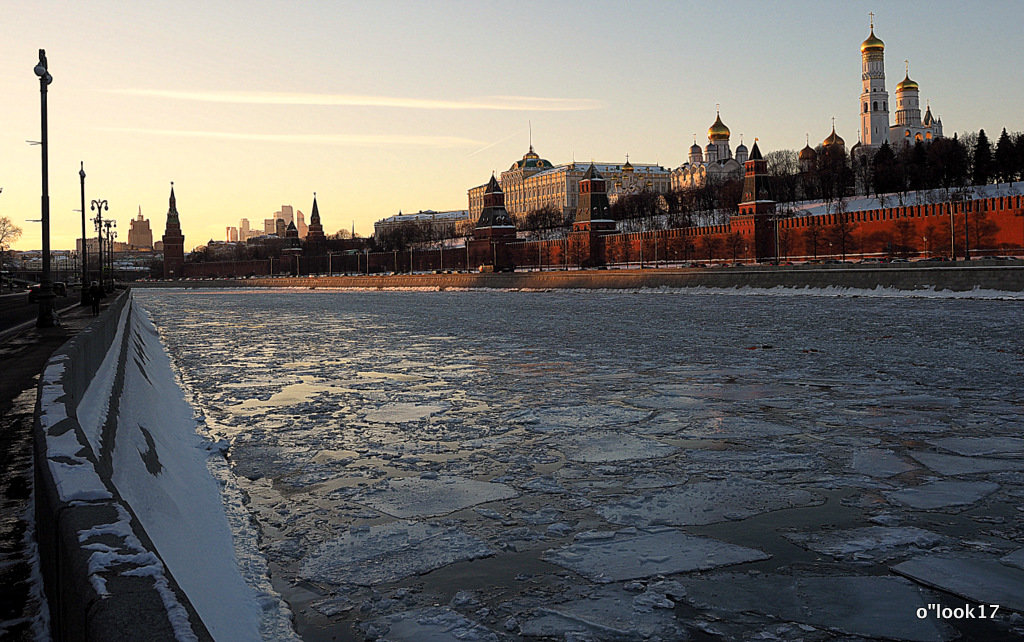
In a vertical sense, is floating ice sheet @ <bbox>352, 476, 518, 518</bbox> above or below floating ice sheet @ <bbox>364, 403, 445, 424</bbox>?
below

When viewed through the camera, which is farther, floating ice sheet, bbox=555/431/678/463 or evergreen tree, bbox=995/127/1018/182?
evergreen tree, bbox=995/127/1018/182

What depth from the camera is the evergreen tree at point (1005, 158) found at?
63469mm

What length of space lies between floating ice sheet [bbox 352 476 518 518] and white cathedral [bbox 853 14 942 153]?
101531mm

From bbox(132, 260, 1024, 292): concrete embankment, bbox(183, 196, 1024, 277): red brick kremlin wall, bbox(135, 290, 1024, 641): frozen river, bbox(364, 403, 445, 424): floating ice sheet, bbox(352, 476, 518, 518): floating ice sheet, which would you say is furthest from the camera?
bbox(183, 196, 1024, 277): red brick kremlin wall

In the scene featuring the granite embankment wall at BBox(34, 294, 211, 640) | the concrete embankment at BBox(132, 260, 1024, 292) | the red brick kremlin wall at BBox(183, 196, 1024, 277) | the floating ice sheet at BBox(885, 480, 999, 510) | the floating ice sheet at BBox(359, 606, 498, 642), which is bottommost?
the floating ice sheet at BBox(359, 606, 498, 642)

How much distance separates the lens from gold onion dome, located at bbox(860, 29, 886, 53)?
312 ft

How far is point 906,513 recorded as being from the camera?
3.59 meters

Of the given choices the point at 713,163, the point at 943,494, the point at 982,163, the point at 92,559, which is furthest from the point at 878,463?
the point at 713,163

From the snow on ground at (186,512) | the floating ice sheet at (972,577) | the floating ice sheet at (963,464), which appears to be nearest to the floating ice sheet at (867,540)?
the floating ice sheet at (972,577)

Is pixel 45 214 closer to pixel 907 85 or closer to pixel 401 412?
pixel 401 412

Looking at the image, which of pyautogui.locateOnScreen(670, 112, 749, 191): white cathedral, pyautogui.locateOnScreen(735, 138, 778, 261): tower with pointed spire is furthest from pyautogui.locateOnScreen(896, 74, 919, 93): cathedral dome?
pyautogui.locateOnScreen(735, 138, 778, 261): tower with pointed spire

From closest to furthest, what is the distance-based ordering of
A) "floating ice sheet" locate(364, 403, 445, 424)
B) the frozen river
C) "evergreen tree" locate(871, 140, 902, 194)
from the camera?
1. the frozen river
2. "floating ice sheet" locate(364, 403, 445, 424)
3. "evergreen tree" locate(871, 140, 902, 194)

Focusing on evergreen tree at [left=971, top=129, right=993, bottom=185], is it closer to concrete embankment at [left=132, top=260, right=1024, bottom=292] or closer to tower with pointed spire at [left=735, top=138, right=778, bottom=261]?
tower with pointed spire at [left=735, top=138, right=778, bottom=261]

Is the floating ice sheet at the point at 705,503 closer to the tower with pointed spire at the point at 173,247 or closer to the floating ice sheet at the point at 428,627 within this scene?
the floating ice sheet at the point at 428,627
